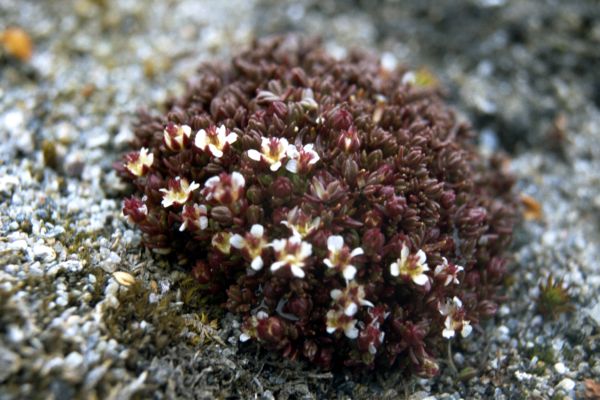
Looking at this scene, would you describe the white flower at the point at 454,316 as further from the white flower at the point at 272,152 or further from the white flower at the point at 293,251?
the white flower at the point at 272,152

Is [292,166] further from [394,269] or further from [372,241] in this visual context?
[394,269]

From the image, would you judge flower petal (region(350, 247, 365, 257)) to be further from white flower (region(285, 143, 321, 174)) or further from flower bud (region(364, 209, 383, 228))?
white flower (region(285, 143, 321, 174))

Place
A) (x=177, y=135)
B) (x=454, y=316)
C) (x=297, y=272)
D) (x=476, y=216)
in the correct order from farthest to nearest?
(x=476, y=216)
(x=177, y=135)
(x=454, y=316)
(x=297, y=272)

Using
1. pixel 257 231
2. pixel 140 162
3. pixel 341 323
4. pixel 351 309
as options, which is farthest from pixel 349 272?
pixel 140 162

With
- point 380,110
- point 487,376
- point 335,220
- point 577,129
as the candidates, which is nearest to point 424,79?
point 380,110

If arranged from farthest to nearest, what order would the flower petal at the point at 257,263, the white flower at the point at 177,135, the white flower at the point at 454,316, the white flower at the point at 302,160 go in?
the white flower at the point at 177,135 < the white flower at the point at 454,316 < the white flower at the point at 302,160 < the flower petal at the point at 257,263

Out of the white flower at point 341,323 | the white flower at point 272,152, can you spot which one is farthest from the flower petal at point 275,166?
the white flower at point 341,323
